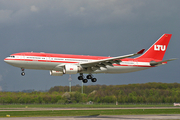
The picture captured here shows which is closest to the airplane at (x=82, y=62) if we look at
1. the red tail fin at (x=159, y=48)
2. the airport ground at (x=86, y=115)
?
the red tail fin at (x=159, y=48)

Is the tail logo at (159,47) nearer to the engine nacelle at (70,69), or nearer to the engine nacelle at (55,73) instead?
the engine nacelle at (70,69)

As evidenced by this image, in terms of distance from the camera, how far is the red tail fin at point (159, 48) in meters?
60.3

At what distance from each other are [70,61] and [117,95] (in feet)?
130

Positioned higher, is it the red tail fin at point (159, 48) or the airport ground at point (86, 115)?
→ the red tail fin at point (159, 48)

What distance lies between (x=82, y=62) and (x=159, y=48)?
807 inches

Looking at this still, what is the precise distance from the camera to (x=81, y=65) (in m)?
51.5

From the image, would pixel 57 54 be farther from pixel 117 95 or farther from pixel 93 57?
pixel 117 95

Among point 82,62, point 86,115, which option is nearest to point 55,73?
point 82,62

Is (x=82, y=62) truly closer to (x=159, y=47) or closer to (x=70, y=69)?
(x=70, y=69)

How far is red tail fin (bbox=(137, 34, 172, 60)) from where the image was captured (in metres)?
60.3

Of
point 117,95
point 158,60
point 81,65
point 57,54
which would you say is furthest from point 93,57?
Answer: point 117,95

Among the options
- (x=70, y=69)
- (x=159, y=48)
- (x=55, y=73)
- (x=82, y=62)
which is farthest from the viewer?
(x=159, y=48)

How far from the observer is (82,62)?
51.8 meters

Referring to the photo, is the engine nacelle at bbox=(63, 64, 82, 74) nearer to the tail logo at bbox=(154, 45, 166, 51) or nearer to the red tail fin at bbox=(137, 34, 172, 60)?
the red tail fin at bbox=(137, 34, 172, 60)
